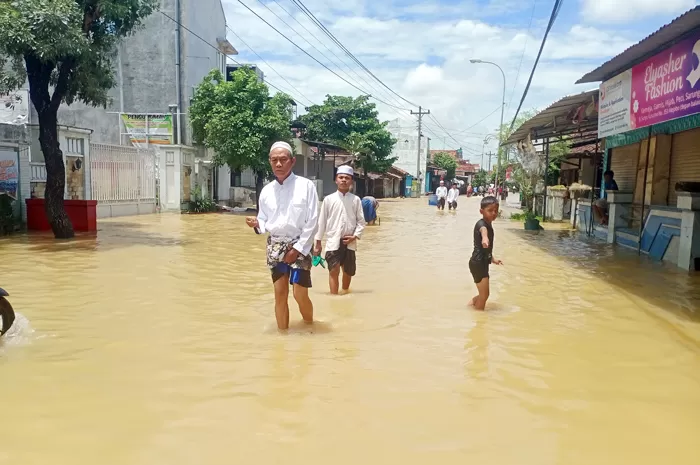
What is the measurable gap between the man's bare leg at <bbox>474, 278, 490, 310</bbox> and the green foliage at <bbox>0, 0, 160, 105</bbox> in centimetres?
888

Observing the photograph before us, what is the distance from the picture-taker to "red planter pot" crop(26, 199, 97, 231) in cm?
1388

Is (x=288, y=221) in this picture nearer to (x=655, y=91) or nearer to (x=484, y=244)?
(x=484, y=244)

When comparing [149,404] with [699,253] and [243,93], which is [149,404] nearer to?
[699,253]

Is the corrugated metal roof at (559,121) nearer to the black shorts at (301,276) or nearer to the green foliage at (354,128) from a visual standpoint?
the black shorts at (301,276)

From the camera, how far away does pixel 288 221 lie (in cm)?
500

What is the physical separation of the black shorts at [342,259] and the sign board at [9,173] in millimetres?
10487

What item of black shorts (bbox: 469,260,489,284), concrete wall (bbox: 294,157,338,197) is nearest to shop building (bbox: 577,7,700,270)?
black shorts (bbox: 469,260,489,284)

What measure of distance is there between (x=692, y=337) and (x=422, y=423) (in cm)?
367

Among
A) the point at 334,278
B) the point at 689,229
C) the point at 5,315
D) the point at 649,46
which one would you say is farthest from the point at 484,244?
the point at 649,46

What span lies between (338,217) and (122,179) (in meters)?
15.0

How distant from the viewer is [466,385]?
4.22m

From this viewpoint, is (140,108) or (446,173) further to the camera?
(446,173)

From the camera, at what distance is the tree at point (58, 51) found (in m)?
10.3

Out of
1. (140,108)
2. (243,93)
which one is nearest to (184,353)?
(243,93)
